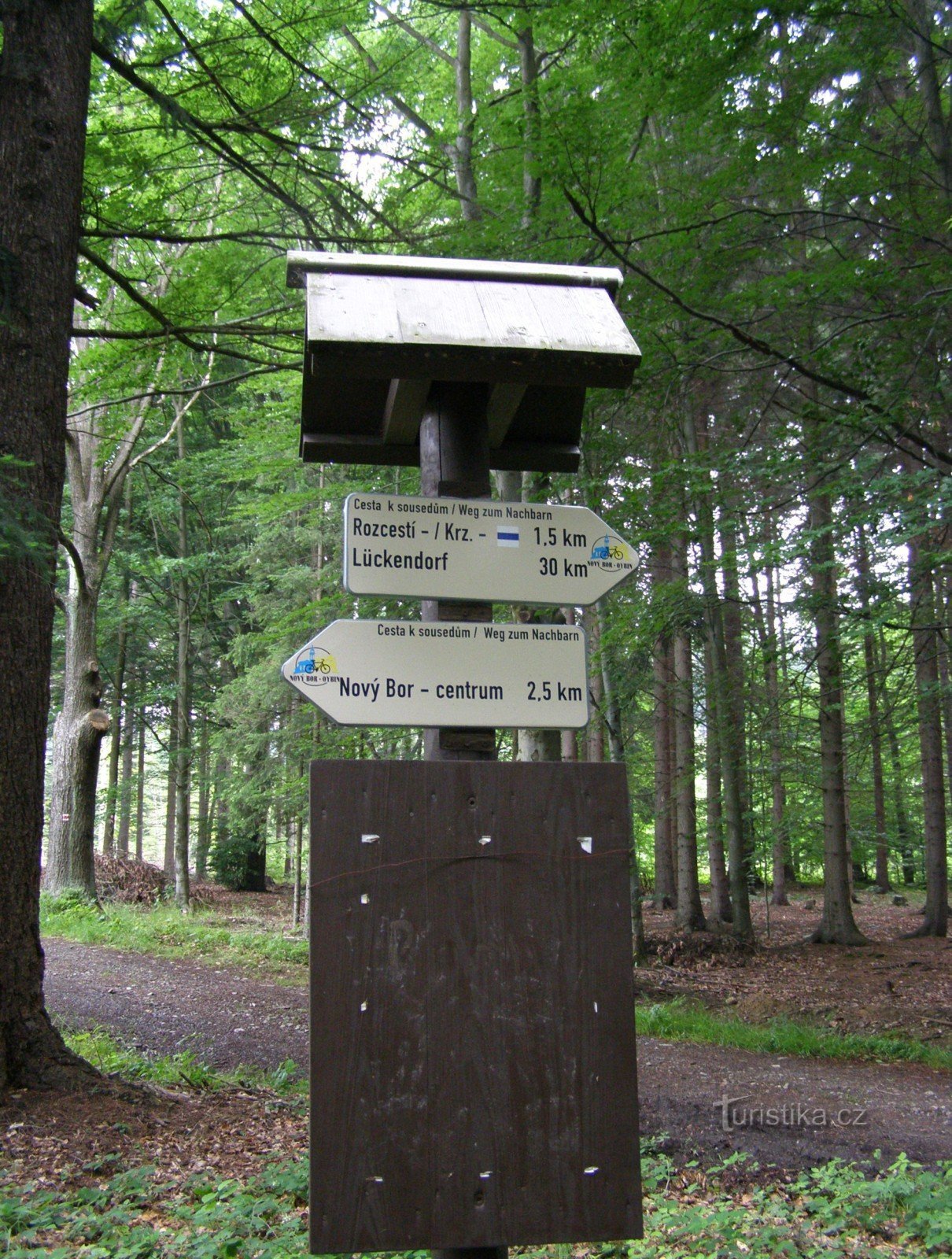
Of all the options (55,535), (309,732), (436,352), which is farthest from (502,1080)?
(309,732)

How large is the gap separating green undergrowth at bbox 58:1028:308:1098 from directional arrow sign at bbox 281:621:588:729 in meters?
4.41

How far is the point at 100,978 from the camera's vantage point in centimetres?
963

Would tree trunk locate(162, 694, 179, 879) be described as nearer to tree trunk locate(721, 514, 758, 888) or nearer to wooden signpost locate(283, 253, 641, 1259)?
tree trunk locate(721, 514, 758, 888)

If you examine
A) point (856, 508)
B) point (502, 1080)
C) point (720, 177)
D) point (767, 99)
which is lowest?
point (502, 1080)

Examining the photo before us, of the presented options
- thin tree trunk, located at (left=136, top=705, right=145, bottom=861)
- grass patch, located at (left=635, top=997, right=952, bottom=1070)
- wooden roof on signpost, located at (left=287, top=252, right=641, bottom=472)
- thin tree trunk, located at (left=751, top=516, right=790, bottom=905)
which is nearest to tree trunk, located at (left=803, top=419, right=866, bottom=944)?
thin tree trunk, located at (left=751, top=516, right=790, bottom=905)

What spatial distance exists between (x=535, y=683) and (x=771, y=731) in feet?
38.8

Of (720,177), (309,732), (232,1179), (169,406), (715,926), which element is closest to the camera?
(232,1179)

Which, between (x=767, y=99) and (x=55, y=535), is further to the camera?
(x=767, y=99)

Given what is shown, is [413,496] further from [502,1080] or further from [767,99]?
[767,99]

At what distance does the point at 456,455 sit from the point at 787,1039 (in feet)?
23.5

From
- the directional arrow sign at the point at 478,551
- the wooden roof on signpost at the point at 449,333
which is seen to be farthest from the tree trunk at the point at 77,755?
the directional arrow sign at the point at 478,551

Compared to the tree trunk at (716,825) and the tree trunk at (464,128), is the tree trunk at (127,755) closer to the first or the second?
the tree trunk at (716,825)

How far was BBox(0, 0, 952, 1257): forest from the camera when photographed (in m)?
6.15

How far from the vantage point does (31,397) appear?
16.3 ft
